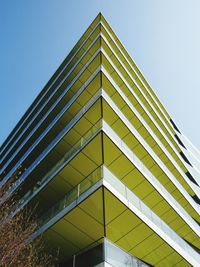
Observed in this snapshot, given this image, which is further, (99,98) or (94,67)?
(94,67)

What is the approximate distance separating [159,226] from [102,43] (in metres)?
15.1

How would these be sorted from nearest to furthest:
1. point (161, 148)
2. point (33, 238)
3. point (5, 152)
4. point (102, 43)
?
point (33, 238)
point (161, 148)
point (102, 43)
point (5, 152)

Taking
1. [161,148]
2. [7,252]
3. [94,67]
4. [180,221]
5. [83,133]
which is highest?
[94,67]

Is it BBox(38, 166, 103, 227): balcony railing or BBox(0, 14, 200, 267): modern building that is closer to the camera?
BBox(0, 14, 200, 267): modern building

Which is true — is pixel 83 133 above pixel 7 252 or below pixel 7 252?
above

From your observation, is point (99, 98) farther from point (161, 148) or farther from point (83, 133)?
point (161, 148)

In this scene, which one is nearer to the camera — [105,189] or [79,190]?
[105,189]

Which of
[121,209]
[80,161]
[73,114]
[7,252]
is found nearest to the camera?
[7,252]

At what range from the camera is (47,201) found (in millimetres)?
16062

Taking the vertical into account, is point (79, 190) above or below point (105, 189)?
above

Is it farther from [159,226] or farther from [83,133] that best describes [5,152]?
[159,226]

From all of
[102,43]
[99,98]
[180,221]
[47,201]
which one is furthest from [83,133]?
[102,43]

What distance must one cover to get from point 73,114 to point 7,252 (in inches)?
427

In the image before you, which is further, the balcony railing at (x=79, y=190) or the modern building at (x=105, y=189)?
the balcony railing at (x=79, y=190)
